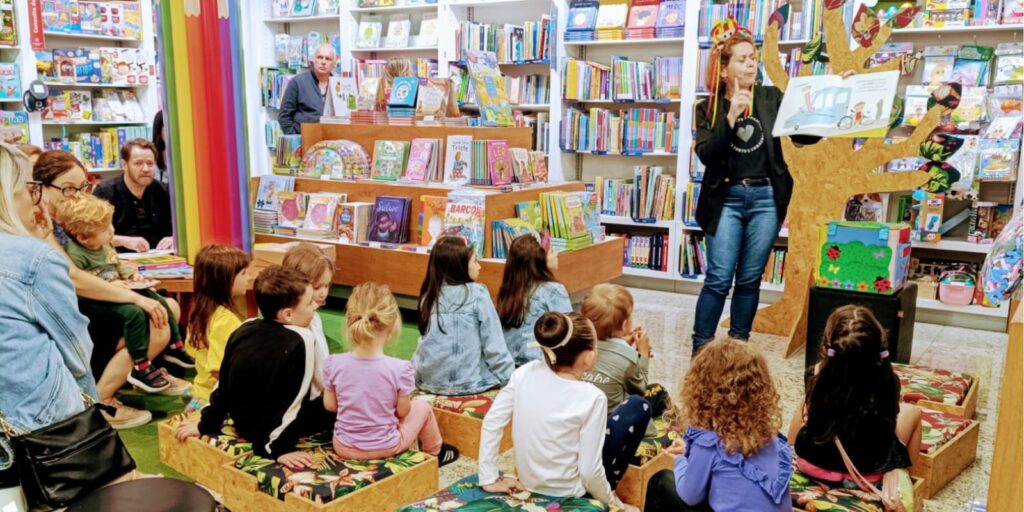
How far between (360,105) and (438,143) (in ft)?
2.31

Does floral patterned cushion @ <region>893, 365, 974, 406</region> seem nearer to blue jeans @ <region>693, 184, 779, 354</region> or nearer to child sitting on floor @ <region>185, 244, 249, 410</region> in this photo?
blue jeans @ <region>693, 184, 779, 354</region>

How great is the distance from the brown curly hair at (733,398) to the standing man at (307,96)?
15.7 feet

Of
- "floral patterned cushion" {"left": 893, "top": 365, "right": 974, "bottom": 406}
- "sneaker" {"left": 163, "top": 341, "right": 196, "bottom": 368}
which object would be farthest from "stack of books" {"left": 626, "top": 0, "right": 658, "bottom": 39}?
"sneaker" {"left": 163, "top": 341, "right": 196, "bottom": 368}

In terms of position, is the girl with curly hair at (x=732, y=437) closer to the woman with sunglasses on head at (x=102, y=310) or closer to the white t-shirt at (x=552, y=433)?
the white t-shirt at (x=552, y=433)

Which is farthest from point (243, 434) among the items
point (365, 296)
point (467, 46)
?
point (467, 46)

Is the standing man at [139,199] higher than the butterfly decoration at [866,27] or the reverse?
the reverse

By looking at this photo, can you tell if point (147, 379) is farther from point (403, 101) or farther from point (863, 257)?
point (863, 257)

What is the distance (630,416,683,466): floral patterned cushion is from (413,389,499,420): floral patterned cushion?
59cm

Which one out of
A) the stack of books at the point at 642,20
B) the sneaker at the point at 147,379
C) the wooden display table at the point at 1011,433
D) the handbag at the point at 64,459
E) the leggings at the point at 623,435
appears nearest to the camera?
the wooden display table at the point at 1011,433

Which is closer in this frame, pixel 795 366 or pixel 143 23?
pixel 795 366

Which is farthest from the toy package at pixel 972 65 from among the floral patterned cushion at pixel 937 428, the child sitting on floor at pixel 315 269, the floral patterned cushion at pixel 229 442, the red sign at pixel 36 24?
the red sign at pixel 36 24

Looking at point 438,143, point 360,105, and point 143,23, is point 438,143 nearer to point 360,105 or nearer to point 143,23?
point 360,105

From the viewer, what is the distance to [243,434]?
272cm

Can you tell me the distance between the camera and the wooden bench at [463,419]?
300 cm
